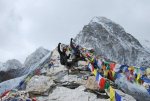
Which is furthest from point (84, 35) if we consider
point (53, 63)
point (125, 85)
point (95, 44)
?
point (125, 85)

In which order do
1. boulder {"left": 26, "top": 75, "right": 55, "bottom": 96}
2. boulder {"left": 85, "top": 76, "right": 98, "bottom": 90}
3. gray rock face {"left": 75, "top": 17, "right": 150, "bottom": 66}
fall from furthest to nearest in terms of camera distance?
gray rock face {"left": 75, "top": 17, "right": 150, "bottom": 66}
boulder {"left": 85, "top": 76, "right": 98, "bottom": 90}
boulder {"left": 26, "top": 75, "right": 55, "bottom": 96}

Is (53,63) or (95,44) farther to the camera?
(95,44)

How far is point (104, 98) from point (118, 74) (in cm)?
321

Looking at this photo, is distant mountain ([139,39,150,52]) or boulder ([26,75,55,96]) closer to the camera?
boulder ([26,75,55,96])

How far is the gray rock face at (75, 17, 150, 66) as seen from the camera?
178 feet

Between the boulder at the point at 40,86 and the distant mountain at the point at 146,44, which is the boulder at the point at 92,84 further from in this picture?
the distant mountain at the point at 146,44

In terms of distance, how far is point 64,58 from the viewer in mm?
31078

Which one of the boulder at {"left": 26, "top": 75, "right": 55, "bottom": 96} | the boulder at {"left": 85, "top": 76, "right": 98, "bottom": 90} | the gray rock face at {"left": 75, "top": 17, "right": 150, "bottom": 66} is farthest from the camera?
the gray rock face at {"left": 75, "top": 17, "right": 150, "bottom": 66}

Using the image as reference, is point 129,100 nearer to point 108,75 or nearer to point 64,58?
point 108,75

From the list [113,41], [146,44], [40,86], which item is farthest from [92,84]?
[146,44]

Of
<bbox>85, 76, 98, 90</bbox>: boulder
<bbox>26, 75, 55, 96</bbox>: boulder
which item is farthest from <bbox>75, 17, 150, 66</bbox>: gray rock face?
<bbox>85, 76, 98, 90</bbox>: boulder

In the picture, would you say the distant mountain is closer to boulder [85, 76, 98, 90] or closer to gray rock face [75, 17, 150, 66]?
gray rock face [75, 17, 150, 66]

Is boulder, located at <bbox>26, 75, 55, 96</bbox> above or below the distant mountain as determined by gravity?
below

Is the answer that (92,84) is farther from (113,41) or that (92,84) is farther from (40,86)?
(113,41)
